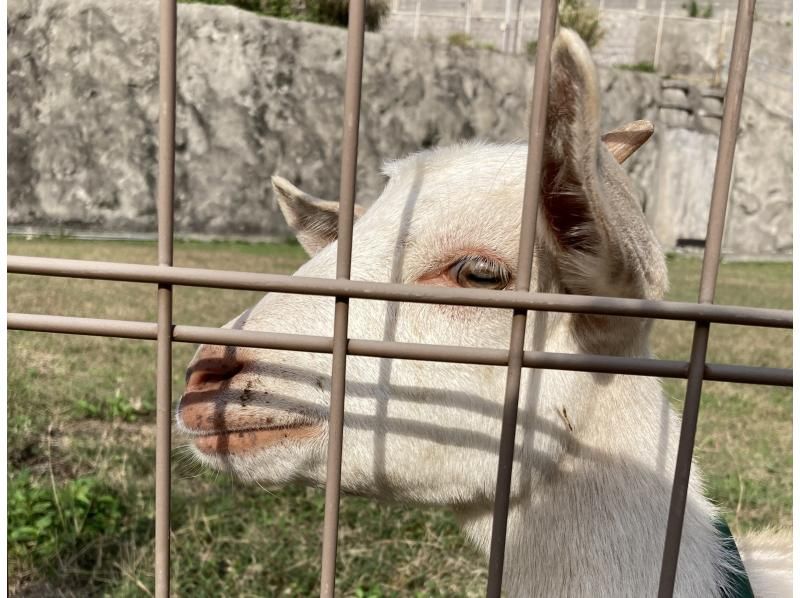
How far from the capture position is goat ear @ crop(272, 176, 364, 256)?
6.30 ft

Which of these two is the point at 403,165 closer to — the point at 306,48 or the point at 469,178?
the point at 469,178

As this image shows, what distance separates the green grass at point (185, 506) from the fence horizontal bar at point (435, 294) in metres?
0.81

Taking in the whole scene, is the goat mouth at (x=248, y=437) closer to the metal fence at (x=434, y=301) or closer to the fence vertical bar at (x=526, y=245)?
the metal fence at (x=434, y=301)

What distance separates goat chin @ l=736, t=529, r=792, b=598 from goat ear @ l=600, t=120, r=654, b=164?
1.02 m

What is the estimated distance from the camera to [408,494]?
149cm

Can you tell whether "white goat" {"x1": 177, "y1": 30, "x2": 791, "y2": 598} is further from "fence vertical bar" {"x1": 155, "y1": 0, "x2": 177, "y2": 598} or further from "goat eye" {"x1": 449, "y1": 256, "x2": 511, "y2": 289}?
"fence vertical bar" {"x1": 155, "y1": 0, "x2": 177, "y2": 598}

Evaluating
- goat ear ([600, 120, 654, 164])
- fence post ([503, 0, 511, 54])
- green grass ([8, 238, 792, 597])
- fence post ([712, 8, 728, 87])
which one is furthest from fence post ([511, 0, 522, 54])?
goat ear ([600, 120, 654, 164])

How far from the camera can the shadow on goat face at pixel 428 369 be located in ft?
4.39

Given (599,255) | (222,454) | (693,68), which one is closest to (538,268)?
(599,255)

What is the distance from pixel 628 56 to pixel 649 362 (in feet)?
58.6

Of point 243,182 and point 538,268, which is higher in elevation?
point 538,268

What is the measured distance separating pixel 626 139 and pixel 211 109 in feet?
32.5

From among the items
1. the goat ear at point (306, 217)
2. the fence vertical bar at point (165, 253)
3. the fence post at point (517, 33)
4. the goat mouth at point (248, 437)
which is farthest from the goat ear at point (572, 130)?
the fence post at point (517, 33)

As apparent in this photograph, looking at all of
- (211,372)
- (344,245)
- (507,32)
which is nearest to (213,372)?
(211,372)
